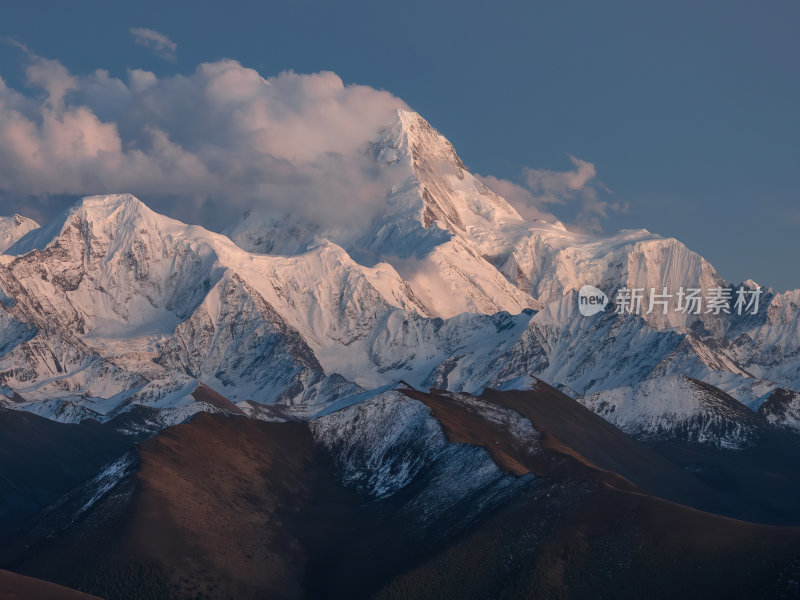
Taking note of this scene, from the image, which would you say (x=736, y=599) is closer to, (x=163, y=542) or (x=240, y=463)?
(x=163, y=542)

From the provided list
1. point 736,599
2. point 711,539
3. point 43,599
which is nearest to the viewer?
point 43,599

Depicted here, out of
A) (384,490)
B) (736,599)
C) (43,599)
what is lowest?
(43,599)

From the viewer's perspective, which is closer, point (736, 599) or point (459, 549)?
point (736, 599)

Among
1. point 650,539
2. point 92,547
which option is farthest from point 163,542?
point 650,539

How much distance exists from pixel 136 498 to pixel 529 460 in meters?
56.3

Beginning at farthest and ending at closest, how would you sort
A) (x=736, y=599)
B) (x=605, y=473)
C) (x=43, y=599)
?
1. (x=605, y=473)
2. (x=736, y=599)
3. (x=43, y=599)

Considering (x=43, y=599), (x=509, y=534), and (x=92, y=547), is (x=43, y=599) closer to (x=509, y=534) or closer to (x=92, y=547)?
(x=92, y=547)

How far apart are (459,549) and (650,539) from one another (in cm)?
2109

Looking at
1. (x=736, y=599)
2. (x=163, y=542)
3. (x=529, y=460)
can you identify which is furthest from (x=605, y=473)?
(x=163, y=542)

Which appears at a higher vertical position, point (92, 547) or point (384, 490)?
point (384, 490)

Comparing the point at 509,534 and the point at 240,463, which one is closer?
the point at 509,534

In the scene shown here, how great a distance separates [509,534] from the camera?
470 ft

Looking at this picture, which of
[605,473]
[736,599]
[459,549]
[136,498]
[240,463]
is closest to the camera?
[736,599]

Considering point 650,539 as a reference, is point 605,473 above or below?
above
